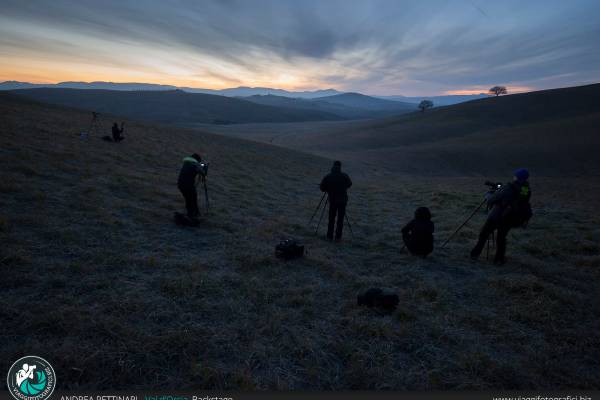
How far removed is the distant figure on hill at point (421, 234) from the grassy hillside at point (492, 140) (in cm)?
2492

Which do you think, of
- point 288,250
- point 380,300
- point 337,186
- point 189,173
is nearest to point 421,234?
point 337,186

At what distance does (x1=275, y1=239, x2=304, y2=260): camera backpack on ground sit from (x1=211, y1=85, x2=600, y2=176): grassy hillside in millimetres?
26310

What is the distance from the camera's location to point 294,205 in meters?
14.4

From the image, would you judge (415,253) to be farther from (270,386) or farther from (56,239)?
(56,239)

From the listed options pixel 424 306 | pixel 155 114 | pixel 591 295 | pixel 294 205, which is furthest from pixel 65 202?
pixel 155 114

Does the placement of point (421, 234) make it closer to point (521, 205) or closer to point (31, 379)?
point (521, 205)

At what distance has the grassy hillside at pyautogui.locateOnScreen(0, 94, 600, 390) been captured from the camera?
3959 millimetres

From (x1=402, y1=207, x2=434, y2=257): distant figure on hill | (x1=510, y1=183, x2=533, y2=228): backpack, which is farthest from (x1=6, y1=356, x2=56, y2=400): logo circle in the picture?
(x1=510, y1=183, x2=533, y2=228): backpack

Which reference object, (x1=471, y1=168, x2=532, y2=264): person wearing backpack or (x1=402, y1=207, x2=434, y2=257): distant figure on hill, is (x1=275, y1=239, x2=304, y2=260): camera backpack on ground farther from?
(x1=471, y1=168, x2=532, y2=264): person wearing backpack

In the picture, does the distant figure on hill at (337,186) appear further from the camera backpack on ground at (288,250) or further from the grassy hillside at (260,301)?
the camera backpack on ground at (288,250)

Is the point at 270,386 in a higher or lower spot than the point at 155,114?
lower

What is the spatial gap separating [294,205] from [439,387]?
431 inches

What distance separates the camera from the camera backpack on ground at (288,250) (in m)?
7.45

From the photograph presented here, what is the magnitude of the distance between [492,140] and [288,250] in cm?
4931
